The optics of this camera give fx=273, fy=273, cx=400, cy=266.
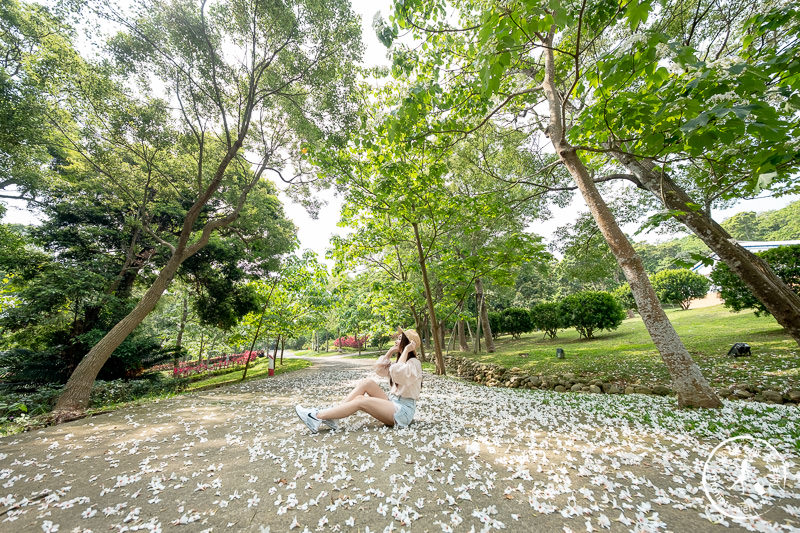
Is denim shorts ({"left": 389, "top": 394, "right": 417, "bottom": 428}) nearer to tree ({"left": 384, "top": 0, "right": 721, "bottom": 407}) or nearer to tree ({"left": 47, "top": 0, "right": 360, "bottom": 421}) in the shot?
tree ({"left": 384, "top": 0, "right": 721, "bottom": 407})

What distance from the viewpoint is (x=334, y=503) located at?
90.7 inches

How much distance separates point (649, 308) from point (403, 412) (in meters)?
4.13

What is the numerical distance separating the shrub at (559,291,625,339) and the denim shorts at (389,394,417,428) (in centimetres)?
1256

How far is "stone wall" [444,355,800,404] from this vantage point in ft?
13.8

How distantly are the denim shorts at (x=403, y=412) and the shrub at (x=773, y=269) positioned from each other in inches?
310

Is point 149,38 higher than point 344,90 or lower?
higher

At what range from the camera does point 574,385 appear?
642 centimetres

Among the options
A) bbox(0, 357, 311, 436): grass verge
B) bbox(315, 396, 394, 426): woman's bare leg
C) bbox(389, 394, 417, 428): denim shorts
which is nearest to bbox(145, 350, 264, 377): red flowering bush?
bbox(0, 357, 311, 436): grass verge

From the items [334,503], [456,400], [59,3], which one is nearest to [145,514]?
[334,503]

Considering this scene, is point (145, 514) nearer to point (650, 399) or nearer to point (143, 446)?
point (143, 446)

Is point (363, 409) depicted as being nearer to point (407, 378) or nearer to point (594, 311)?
point (407, 378)

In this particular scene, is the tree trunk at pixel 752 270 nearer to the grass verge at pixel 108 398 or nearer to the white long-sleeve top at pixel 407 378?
the white long-sleeve top at pixel 407 378

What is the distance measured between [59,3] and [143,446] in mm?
10077

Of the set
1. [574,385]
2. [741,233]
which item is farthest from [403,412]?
[741,233]
